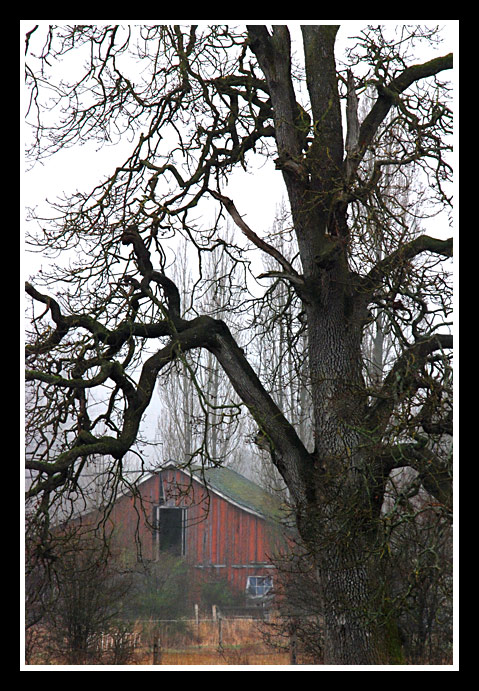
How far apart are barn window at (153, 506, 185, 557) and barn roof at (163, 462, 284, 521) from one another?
137 cm

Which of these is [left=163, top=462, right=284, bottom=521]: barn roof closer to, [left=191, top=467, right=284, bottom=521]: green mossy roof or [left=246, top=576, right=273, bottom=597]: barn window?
[left=191, top=467, right=284, bottom=521]: green mossy roof

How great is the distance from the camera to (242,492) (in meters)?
25.0

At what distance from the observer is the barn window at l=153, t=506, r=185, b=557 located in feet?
74.1

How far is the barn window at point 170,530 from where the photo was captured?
74.1 feet

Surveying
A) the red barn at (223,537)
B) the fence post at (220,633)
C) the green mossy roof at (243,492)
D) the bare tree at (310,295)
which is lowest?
the fence post at (220,633)

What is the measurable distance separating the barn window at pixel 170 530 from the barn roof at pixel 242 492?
137 cm

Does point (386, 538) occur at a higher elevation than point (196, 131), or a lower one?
lower

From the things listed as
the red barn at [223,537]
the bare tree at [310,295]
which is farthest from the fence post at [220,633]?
the bare tree at [310,295]

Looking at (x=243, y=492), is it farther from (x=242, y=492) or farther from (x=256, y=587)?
(x=256, y=587)

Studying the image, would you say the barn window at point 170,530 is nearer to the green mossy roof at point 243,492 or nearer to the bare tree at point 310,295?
the green mossy roof at point 243,492

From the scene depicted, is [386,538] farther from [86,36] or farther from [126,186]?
[86,36]

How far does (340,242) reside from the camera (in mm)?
8461
